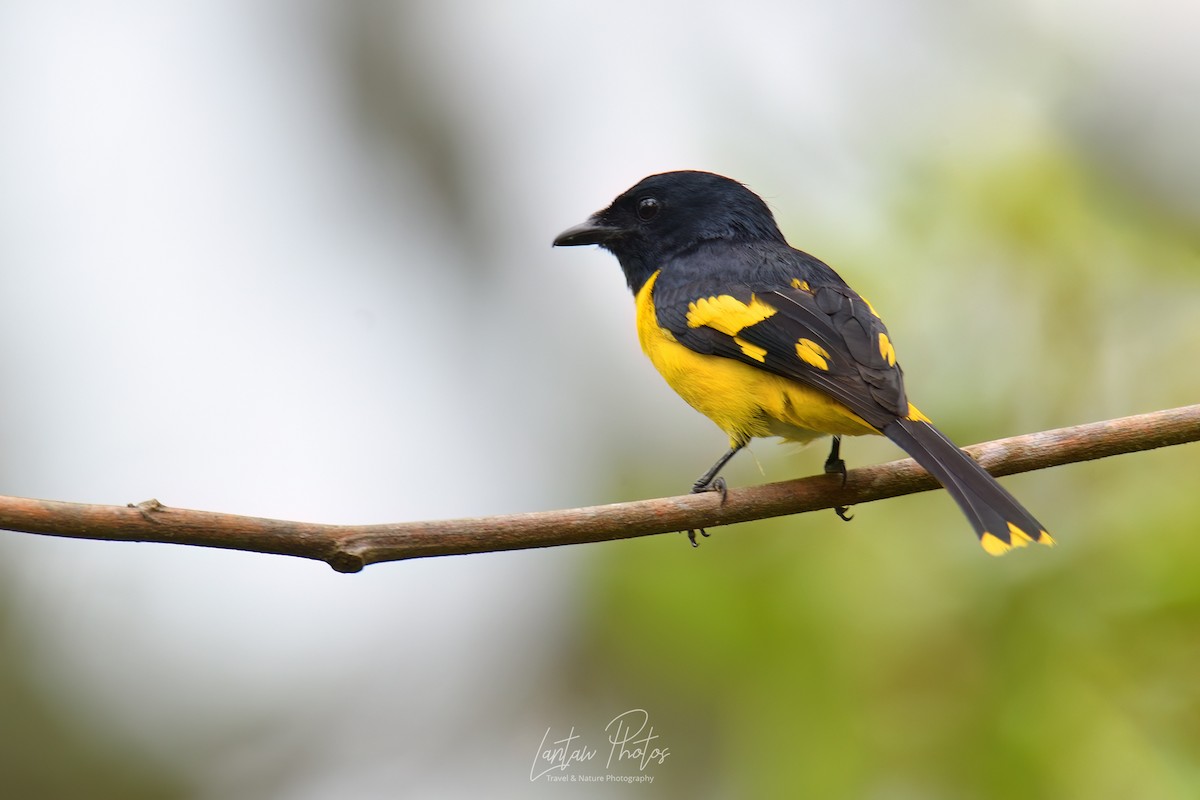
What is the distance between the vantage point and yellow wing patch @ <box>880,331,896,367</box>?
3650 mm

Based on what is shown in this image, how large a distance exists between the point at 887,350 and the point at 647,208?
1.44 metres

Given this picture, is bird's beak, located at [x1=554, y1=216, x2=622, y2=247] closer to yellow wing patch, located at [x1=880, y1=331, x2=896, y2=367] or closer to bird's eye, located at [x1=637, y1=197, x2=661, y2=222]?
bird's eye, located at [x1=637, y1=197, x2=661, y2=222]

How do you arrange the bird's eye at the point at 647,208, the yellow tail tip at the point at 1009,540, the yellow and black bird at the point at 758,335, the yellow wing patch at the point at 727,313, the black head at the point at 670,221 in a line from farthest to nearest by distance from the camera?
the bird's eye at the point at 647,208, the black head at the point at 670,221, the yellow wing patch at the point at 727,313, the yellow and black bird at the point at 758,335, the yellow tail tip at the point at 1009,540

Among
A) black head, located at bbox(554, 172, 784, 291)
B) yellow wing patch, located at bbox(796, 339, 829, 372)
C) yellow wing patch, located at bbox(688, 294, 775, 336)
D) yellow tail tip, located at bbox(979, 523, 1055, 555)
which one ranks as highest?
black head, located at bbox(554, 172, 784, 291)

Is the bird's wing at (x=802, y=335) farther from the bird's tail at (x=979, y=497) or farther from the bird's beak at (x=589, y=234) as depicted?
the bird's beak at (x=589, y=234)

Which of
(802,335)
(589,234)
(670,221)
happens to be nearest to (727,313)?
(802,335)

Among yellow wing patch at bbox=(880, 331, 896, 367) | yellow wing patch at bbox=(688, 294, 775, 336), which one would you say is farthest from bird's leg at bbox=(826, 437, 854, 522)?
yellow wing patch at bbox=(688, 294, 775, 336)

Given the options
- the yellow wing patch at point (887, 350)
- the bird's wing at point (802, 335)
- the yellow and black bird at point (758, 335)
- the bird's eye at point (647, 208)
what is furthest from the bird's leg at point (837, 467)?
the bird's eye at point (647, 208)

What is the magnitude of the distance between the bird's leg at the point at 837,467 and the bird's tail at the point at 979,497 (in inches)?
10.6

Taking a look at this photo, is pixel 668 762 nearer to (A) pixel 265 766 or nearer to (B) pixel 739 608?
(B) pixel 739 608

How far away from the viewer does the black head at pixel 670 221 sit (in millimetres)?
4691

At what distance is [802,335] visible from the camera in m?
3.70

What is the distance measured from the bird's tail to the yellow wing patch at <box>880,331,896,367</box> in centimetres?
38

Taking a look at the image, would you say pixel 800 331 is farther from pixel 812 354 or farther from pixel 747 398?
pixel 747 398
